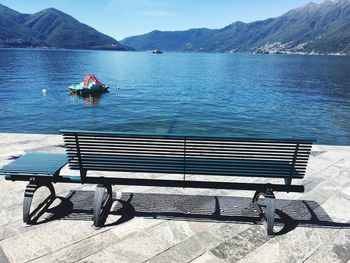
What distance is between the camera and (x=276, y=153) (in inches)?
199

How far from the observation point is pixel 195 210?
227 inches

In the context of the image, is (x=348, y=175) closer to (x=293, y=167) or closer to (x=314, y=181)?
(x=314, y=181)

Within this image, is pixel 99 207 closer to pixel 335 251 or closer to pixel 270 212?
pixel 270 212

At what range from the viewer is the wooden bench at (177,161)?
16.4 feet

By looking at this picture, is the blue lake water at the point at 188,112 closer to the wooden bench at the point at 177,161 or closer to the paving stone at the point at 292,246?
the paving stone at the point at 292,246

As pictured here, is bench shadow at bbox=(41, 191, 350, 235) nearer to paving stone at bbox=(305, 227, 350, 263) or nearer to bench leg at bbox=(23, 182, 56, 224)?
bench leg at bbox=(23, 182, 56, 224)

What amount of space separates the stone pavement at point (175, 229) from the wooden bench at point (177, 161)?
1.34 ft

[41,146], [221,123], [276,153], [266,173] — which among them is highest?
[276,153]

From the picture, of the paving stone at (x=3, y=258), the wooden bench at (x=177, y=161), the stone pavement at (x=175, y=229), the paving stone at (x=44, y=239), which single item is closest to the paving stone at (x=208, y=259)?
the stone pavement at (x=175, y=229)

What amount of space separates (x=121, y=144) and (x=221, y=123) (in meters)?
19.2

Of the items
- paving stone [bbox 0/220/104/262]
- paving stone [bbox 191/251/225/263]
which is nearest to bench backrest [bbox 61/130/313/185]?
paving stone [bbox 0/220/104/262]

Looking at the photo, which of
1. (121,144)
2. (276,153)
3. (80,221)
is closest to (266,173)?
(276,153)

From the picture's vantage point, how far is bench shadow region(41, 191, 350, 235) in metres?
5.45

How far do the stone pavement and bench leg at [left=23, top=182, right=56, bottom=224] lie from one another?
0.13 meters
